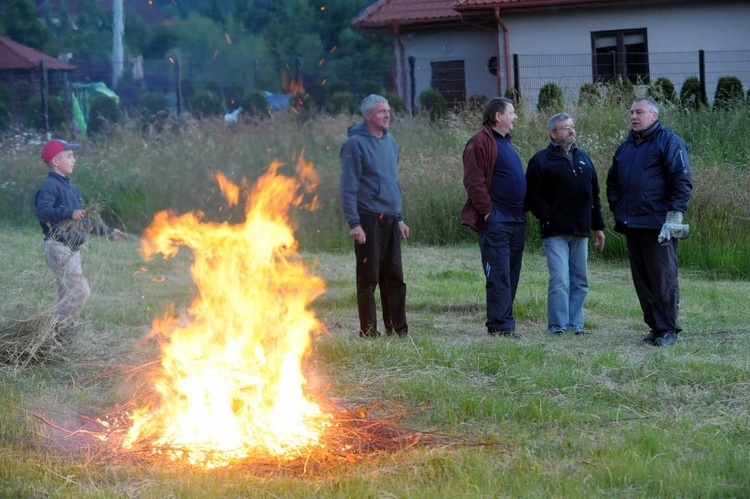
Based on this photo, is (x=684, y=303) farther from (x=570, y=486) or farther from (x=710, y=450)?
(x=570, y=486)

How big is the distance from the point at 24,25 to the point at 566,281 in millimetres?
34556

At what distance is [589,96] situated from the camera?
18.5 metres

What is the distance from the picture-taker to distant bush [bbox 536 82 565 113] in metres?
17.8

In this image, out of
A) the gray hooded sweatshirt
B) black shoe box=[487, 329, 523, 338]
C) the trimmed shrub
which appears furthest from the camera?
the trimmed shrub

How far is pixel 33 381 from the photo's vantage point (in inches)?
277

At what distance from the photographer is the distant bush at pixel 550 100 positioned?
17844 millimetres

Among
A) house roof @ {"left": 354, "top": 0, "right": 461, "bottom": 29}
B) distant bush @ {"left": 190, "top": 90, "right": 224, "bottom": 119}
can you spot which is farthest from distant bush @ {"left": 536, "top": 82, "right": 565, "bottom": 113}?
house roof @ {"left": 354, "top": 0, "right": 461, "bottom": 29}

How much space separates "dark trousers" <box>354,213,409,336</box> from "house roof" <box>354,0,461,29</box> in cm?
1989

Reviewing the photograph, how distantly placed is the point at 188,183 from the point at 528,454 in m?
12.2

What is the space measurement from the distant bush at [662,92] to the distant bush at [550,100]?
1558mm

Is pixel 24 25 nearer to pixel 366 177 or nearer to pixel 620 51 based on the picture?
pixel 620 51

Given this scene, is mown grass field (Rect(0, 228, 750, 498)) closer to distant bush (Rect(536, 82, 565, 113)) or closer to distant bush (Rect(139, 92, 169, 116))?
distant bush (Rect(536, 82, 565, 113))

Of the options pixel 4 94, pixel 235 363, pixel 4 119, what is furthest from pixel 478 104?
pixel 235 363

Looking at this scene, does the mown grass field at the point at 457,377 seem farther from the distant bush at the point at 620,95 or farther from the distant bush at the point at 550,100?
the distant bush at the point at 620,95
